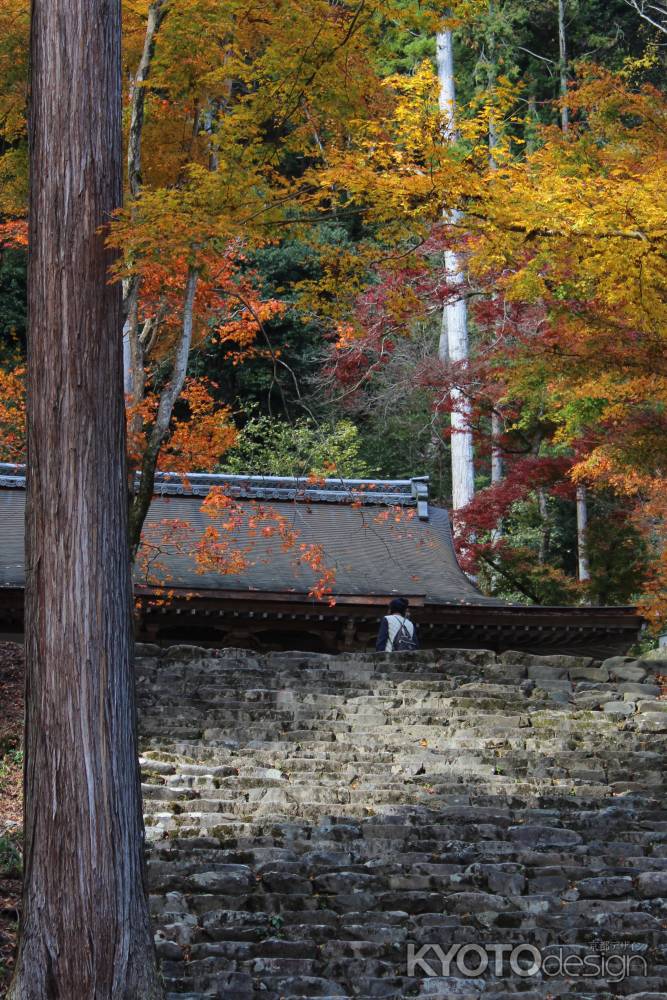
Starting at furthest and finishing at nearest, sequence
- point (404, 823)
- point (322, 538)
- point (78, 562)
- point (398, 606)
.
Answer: point (322, 538)
point (398, 606)
point (404, 823)
point (78, 562)

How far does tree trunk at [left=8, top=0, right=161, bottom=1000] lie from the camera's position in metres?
5.39

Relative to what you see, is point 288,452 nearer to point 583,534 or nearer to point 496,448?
point 496,448

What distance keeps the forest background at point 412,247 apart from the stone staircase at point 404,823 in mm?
2262

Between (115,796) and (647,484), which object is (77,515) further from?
(647,484)

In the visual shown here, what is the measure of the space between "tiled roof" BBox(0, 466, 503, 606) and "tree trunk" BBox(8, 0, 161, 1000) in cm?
864

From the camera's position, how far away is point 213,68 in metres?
10.5

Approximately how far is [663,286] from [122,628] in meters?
5.13

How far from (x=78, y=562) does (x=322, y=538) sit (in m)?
12.2

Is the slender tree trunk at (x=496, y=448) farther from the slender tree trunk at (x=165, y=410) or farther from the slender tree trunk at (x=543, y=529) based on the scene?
the slender tree trunk at (x=165, y=410)

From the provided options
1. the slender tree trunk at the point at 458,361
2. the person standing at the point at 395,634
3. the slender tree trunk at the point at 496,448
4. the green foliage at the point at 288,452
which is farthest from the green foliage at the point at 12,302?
the person standing at the point at 395,634

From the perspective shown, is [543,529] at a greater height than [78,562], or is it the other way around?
[543,529]

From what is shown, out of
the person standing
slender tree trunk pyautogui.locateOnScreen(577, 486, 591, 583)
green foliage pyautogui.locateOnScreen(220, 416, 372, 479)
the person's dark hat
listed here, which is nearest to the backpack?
the person standing

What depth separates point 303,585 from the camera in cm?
1580

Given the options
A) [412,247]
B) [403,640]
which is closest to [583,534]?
[412,247]
